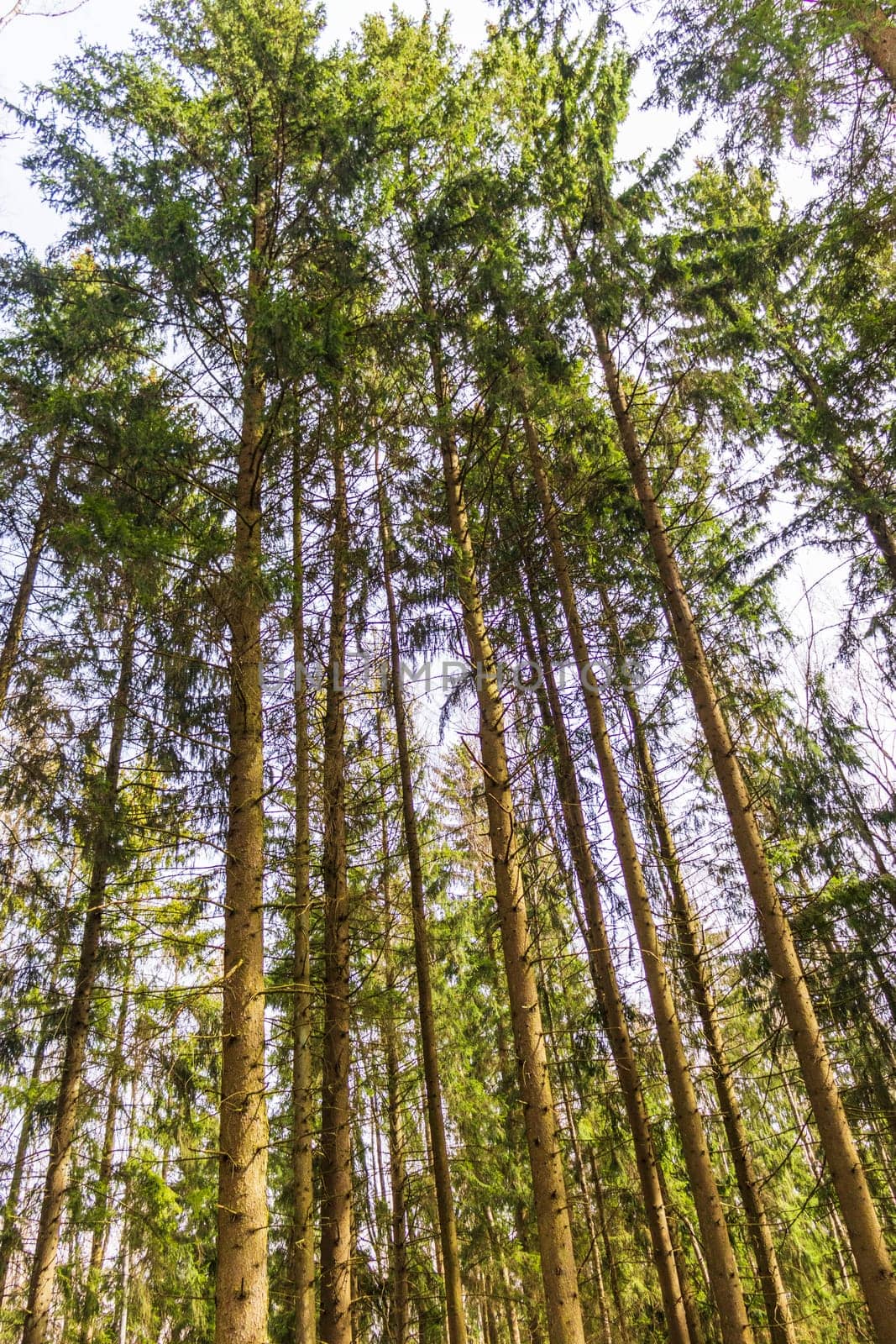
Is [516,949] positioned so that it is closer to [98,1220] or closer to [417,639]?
[417,639]

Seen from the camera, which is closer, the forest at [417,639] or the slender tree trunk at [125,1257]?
the forest at [417,639]

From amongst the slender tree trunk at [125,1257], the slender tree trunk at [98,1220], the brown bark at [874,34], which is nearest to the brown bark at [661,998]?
the brown bark at [874,34]

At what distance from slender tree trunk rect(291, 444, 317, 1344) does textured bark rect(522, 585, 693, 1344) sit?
2.42m

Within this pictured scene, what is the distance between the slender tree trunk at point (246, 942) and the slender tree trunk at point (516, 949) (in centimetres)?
160

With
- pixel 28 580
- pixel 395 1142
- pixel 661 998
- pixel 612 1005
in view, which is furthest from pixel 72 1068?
pixel 661 998

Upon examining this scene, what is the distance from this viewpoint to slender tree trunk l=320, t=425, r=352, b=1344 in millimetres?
6199

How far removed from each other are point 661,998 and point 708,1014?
2.47 metres

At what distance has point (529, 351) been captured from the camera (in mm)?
6918

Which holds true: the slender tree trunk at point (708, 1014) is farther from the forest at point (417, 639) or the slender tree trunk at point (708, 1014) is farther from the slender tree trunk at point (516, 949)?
the slender tree trunk at point (516, 949)

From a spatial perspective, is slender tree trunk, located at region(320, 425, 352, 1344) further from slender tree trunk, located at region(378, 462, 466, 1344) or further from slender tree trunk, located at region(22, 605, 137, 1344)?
slender tree trunk, located at region(22, 605, 137, 1344)

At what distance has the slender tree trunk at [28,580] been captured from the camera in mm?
7715

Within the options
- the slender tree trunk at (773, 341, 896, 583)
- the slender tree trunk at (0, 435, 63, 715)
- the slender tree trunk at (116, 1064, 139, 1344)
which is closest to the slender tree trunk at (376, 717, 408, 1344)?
the slender tree trunk at (116, 1064, 139, 1344)

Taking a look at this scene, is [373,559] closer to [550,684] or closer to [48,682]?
[550,684]

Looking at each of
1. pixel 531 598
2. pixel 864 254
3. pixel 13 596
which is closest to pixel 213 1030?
pixel 13 596
